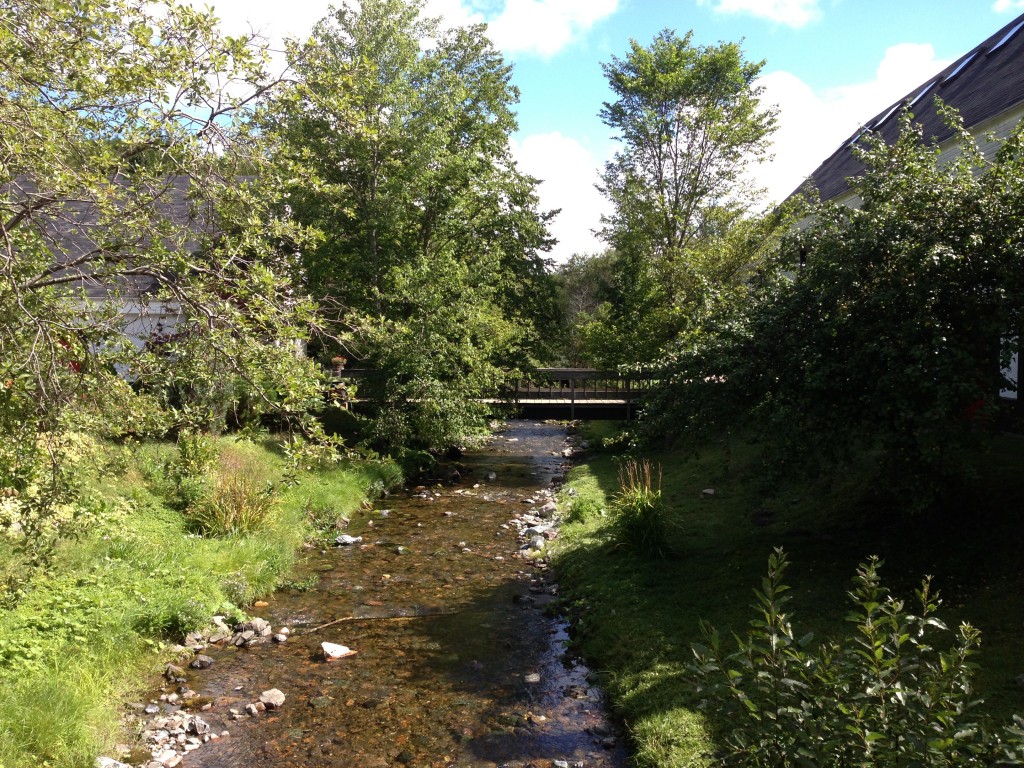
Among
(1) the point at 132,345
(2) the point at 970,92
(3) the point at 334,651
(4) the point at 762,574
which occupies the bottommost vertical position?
(3) the point at 334,651

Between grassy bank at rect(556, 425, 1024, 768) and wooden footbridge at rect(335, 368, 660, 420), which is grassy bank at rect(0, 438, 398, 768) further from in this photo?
wooden footbridge at rect(335, 368, 660, 420)

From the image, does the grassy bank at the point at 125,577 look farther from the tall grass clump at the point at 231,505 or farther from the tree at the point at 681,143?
the tree at the point at 681,143

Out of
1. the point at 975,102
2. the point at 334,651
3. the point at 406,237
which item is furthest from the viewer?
the point at 406,237

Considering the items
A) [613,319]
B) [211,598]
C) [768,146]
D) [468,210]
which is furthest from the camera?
[768,146]

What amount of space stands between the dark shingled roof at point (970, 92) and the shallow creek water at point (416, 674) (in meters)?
8.49

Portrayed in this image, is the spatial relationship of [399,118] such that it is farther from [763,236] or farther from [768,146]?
[768,146]

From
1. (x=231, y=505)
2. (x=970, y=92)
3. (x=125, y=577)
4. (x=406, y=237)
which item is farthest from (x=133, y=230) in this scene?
(x=970, y=92)

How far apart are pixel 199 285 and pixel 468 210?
13.0 meters

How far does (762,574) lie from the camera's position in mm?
7137

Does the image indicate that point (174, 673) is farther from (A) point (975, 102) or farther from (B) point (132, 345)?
(A) point (975, 102)

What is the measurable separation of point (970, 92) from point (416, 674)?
1723cm

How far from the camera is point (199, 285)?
16.0ft

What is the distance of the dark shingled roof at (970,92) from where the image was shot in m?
13.5

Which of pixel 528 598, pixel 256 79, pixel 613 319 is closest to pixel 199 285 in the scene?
pixel 256 79
